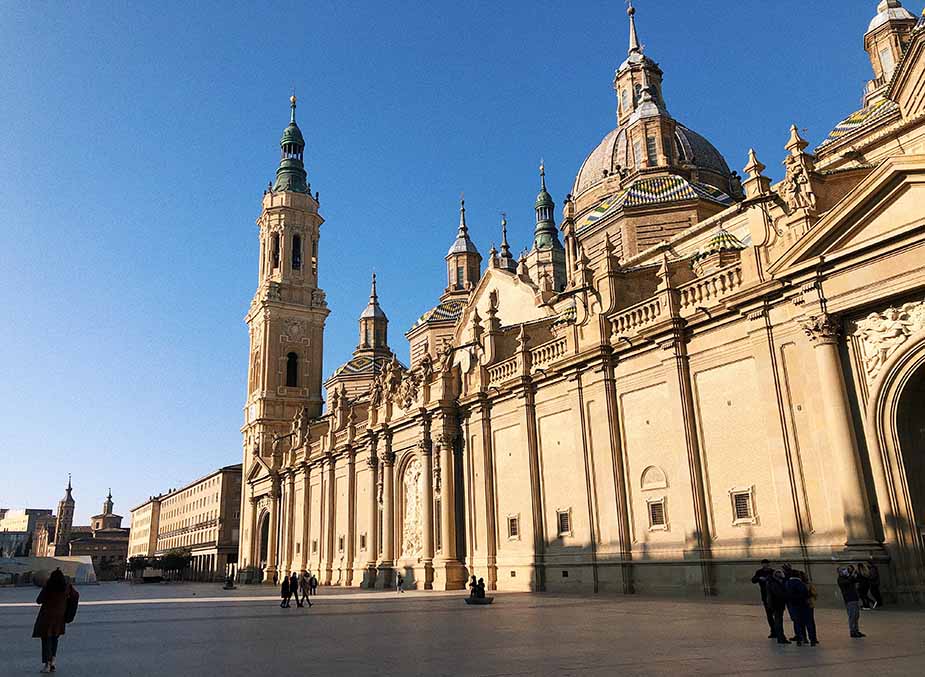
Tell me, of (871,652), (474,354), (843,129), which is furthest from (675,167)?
(871,652)

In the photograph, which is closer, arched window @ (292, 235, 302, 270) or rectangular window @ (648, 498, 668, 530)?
rectangular window @ (648, 498, 668, 530)

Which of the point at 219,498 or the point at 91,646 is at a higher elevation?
the point at 219,498

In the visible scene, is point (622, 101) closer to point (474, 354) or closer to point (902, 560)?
point (474, 354)

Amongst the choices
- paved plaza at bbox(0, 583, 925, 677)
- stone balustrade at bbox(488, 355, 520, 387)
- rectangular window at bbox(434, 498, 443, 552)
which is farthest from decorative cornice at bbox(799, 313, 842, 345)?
rectangular window at bbox(434, 498, 443, 552)

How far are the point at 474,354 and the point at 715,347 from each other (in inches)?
609

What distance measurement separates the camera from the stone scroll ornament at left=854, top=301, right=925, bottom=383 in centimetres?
1761

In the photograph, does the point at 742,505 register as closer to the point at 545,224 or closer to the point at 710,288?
the point at 710,288

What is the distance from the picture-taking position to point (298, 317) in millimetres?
72250

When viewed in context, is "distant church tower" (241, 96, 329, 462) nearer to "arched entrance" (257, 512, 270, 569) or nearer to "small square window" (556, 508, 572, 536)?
"arched entrance" (257, 512, 270, 569)

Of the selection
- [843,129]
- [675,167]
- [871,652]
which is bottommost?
[871,652]

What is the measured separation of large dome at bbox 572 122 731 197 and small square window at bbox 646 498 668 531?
32.7 m

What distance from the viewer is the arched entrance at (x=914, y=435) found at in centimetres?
1761

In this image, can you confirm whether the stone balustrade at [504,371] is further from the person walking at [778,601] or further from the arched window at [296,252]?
the arched window at [296,252]

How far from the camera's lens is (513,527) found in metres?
30.0
